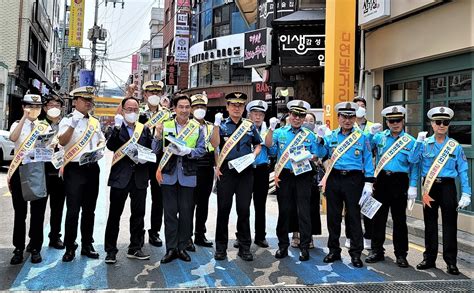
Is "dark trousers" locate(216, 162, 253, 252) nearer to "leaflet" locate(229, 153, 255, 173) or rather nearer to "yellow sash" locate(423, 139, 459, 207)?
"leaflet" locate(229, 153, 255, 173)

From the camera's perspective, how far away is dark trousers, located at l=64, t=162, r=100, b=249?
5.14 m

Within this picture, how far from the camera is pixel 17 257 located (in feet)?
16.6

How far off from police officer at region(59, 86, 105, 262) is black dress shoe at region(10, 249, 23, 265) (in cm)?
49

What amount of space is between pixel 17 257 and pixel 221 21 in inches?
1042

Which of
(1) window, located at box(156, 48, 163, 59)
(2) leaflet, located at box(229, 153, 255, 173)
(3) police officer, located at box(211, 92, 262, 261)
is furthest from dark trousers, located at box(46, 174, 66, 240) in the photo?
(1) window, located at box(156, 48, 163, 59)

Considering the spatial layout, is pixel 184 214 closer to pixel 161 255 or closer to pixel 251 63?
pixel 161 255

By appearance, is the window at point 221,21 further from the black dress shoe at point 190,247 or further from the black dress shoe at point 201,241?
the black dress shoe at point 190,247

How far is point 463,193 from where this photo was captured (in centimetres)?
520

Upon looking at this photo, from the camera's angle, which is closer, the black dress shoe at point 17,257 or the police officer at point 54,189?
the black dress shoe at point 17,257

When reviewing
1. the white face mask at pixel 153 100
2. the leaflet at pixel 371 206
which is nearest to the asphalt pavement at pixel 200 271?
the leaflet at pixel 371 206

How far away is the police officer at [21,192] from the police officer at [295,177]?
117 inches

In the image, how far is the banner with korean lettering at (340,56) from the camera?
28.2 ft

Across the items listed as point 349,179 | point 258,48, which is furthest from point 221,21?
point 349,179

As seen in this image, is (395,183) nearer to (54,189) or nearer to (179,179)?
(179,179)
